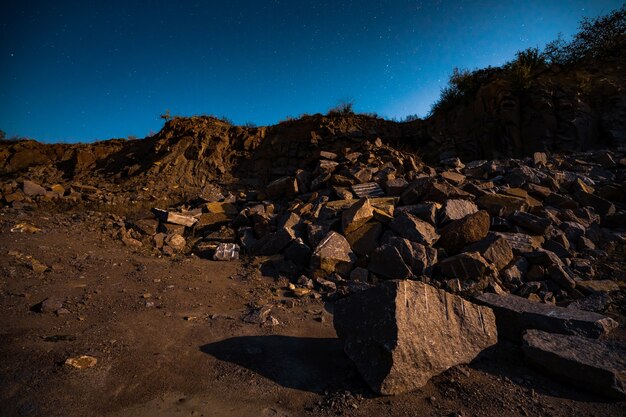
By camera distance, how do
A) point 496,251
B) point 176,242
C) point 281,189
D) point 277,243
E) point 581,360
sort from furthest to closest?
1. point 281,189
2. point 176,242
3. point 277,243
4. point 496,251
5. point 581,360

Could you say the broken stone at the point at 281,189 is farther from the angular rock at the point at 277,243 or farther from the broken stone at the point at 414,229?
the broken stone at the point at 414,229

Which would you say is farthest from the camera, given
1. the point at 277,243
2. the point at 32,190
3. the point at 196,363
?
the point at 32,190

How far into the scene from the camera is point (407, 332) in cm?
226

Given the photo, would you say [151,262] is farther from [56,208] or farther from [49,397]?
[56,208]

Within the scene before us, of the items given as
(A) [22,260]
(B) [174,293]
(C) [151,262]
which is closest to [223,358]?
(B) [174,293]

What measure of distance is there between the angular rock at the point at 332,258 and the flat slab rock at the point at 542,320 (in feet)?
6.46

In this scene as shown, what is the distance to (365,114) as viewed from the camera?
38.2 feet

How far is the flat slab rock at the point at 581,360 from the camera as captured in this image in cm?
215

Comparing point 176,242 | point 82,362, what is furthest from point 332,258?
point 176,242

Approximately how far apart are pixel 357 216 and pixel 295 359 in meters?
2.98

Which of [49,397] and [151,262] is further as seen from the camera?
[151,262]

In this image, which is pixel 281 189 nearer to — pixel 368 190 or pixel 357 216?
pixel 368 190

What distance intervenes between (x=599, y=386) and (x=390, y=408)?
150 cm

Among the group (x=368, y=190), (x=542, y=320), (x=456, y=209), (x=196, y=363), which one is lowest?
(x=196, y=363)
